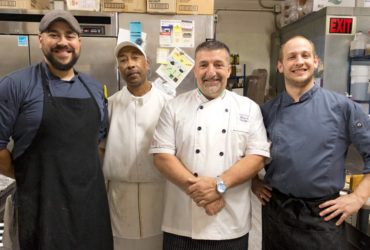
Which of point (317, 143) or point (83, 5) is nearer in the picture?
point (317, 143)

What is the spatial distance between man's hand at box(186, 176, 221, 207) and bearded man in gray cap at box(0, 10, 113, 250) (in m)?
0.48

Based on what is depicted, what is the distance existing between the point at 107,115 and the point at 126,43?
15.8 inches

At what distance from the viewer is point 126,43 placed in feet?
5.75

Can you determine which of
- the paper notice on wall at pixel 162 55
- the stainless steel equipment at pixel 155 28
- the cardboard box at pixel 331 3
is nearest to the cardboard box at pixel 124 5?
the stainless steel equipment at pixel 155 28

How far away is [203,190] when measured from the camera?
4.61 feet

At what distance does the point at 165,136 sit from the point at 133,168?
0.35 metres

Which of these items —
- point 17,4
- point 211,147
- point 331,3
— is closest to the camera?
point 211,147

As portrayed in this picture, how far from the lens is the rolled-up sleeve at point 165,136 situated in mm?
1508

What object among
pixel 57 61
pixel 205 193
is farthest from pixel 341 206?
pixel 57 61

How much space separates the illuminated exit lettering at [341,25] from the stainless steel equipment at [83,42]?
243 centimetres

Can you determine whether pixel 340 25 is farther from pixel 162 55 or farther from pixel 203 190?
pixel 203 190

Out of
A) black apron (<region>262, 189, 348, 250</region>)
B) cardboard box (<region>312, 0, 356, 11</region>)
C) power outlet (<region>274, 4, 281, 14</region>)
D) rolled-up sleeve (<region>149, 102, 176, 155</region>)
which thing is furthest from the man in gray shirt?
power outlet (<region>274, 4, 281, 14</region>)

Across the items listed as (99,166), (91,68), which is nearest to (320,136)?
(99,166)

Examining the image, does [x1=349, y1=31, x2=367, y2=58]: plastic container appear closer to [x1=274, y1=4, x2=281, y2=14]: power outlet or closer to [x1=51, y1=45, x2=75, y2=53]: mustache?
[x1=274, y1=4, x2=281, y2=14]: power outlet
